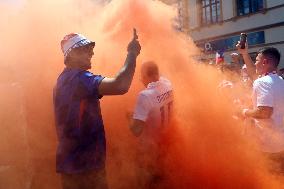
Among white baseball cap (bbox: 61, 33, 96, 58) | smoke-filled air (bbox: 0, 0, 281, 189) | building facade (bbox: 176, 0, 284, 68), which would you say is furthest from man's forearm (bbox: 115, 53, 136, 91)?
building facade (bbox: 176, 0, 284, 68)

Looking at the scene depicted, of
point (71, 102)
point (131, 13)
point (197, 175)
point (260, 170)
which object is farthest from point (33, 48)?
point (260, 170)

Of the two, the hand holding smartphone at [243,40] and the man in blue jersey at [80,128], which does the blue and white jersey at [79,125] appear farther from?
the hand holding smartphone at [243,40]

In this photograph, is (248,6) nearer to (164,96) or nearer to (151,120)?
(164,96)

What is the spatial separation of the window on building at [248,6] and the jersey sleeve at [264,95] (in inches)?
728

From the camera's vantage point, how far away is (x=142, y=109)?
394cm

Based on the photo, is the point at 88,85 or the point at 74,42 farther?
the point at 74,42

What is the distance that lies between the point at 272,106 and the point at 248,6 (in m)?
19.4

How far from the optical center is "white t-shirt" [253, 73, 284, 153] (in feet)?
13.2

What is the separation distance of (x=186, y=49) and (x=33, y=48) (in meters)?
2.13

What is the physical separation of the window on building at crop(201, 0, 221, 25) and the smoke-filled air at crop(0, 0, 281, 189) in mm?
19477

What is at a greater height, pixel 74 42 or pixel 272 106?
pixel 74 42

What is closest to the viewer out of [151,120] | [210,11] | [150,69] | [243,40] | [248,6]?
[151,120]

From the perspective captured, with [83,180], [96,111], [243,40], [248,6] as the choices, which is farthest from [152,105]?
[248,6]

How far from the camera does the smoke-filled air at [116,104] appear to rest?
4.46 metres
